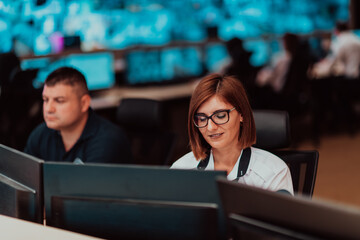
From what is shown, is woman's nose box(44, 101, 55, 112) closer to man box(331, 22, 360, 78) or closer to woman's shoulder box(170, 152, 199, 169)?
woman's shoulder box(170, 152, 199, 169)

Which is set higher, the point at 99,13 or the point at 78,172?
the point at 99,13

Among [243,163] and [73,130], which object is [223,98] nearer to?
[243,163]

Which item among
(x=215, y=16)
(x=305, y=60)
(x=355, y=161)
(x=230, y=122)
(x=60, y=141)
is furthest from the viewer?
(x=215, y=16)

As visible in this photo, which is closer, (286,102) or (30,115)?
(30,115)

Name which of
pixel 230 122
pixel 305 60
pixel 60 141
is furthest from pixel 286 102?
pixel 230 122

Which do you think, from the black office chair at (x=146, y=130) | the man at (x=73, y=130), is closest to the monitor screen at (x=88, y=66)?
the black office chair at (x=146, y=130)

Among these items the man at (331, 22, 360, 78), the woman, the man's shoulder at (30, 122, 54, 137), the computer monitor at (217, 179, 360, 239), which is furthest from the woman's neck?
the man at (331, 22, 360, 78)

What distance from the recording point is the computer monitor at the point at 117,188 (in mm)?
1197

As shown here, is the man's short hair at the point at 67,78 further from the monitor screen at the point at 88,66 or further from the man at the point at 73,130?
the monitor screen at the point at 88,66

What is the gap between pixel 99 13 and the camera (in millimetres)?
5953

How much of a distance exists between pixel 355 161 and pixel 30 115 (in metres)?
3.32

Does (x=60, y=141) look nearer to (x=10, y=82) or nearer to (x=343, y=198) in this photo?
(x=10, y=82)

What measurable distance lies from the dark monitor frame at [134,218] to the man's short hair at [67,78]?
43.0 inches

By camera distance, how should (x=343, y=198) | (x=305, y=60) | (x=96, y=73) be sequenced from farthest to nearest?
1. (x=305, y=60)
2. (x=96, y=73)
3. (x=343, y=198)
